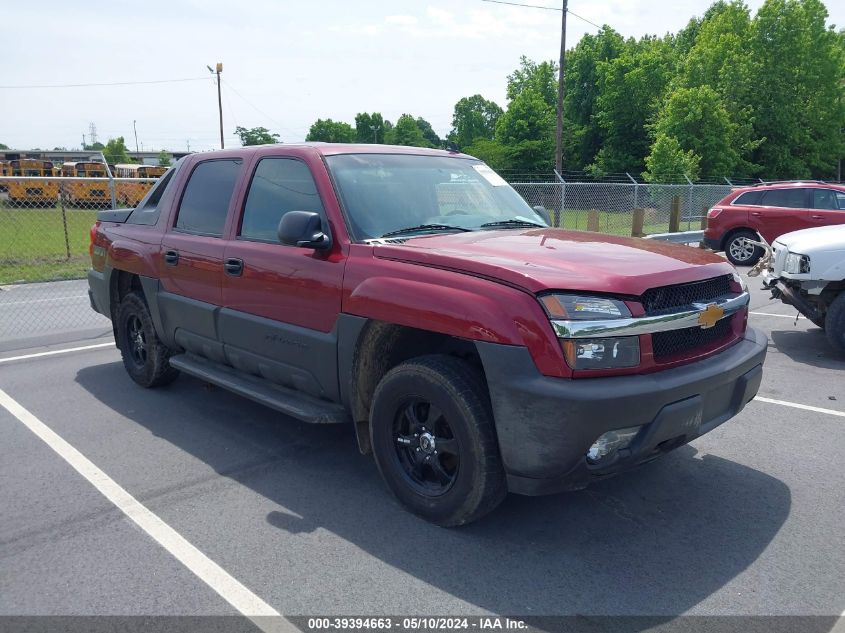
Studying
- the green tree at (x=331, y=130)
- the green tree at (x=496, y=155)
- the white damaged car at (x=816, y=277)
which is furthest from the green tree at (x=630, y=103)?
the green tree at (x=331, y=130)

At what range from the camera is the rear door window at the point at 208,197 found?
188 inches

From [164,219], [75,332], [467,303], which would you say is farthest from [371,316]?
[75,332]

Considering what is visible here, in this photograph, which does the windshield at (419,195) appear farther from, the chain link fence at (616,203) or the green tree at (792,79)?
the green tree at (792,79)

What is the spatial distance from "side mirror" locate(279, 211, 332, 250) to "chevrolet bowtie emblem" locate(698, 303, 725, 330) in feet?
6.42

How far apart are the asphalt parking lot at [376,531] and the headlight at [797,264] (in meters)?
1.98

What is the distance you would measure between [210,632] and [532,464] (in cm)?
144

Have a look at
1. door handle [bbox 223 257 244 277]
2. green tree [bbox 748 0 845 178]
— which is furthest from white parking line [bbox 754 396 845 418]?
green tree [bbox 748 0 845 178]

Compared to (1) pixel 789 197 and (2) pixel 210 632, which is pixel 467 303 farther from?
(1) pixel 789 197

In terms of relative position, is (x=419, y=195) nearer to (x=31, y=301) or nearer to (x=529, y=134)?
(x=31, y=301)

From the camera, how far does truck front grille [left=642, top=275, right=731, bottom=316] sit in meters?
3.18

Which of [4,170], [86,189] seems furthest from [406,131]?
[86,189]

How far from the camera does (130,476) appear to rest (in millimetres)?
4102

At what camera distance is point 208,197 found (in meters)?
4.99

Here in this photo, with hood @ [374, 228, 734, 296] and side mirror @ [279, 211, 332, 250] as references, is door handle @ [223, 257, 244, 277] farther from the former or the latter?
hood @ [374, 228, 734, 296]
